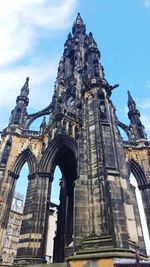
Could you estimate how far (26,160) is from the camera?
Answer: 50.9 ft

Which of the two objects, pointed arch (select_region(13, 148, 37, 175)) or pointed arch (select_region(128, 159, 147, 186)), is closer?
pointed arch (select_region(13, 148, 37, 175))

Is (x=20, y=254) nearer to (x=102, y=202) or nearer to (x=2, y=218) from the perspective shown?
A: (x=2, y=218)

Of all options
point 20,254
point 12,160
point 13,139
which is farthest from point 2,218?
point 13,139

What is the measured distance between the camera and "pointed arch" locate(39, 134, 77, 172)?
14141 millimetres

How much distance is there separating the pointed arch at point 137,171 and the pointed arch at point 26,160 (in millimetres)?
6635

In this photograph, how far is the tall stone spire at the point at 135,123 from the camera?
18473 millimetres

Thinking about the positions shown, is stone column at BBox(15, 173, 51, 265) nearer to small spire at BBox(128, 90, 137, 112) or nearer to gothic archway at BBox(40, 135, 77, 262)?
gothic archway at BBox(40, 135, 77, 262)

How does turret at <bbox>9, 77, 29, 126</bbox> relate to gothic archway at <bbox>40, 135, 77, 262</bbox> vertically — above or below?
above

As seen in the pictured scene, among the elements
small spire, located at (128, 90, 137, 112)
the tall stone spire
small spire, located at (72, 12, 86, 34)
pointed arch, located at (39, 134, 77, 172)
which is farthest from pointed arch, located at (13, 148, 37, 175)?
small spire, located at (72, 12, 86, 34)

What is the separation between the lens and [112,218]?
750 cm

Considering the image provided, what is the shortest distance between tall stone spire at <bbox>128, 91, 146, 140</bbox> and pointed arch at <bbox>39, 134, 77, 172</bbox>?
6.23m

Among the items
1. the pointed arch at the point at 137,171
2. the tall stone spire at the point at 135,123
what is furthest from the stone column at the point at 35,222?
the tall stone spire at the point at 135,123

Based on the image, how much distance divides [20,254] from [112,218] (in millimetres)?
6055

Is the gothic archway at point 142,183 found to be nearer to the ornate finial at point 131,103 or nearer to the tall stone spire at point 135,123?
the tall stone spire at point 135,123
